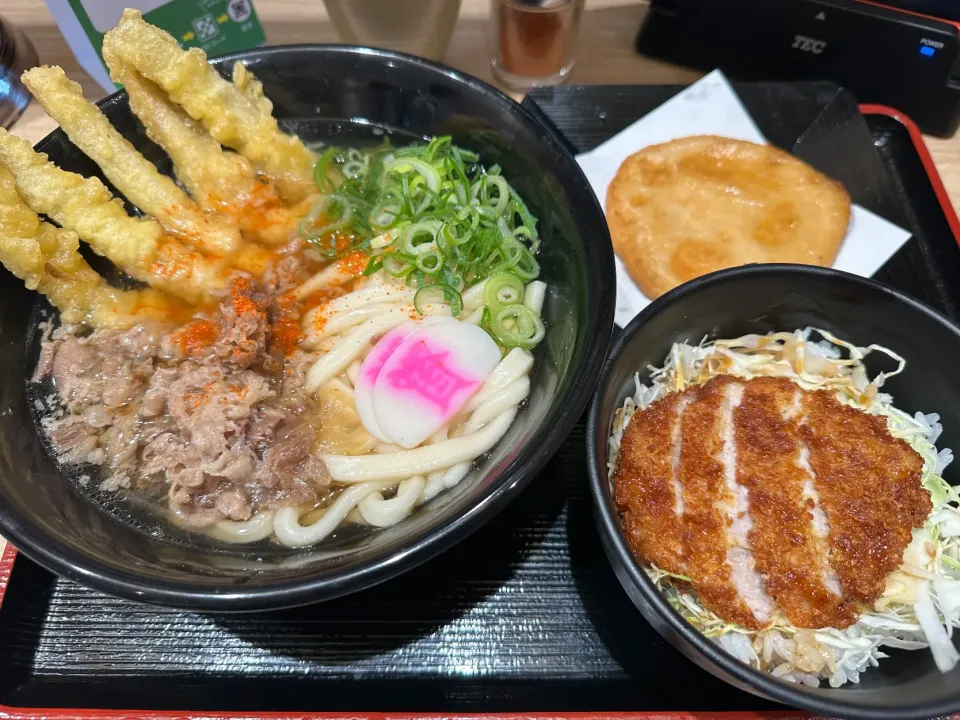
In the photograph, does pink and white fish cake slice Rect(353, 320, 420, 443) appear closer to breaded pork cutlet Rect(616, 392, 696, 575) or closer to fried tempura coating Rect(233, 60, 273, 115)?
breaded pork cutlet Rect(616, 392, 696, 575)

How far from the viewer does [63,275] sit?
5.05 feet

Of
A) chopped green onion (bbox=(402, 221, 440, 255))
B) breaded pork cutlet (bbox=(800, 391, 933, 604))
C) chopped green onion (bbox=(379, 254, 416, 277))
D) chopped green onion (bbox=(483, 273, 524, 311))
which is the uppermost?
chopped green onion (bbox=(402, 221, 440, 255))

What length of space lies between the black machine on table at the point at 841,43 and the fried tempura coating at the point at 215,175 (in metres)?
1.64

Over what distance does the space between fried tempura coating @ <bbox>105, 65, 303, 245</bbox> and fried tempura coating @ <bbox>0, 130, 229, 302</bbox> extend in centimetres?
14

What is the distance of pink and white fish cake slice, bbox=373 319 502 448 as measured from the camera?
1442mm

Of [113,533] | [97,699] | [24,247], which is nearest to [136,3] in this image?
[24,247]

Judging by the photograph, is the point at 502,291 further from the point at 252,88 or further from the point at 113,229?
the point at 113,229

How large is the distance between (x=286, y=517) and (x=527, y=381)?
62 centimetres

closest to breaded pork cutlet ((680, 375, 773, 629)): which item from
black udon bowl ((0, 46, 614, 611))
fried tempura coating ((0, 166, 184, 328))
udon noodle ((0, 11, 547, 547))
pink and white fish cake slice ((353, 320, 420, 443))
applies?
black udon bowl ((0, 46, 614, 611))

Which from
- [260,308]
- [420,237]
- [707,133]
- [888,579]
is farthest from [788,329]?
[260,308]

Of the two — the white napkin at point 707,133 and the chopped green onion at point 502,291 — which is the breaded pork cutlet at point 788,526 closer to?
the chopped green onion at point 502,291

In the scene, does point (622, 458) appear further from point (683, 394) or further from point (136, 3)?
point (136, 3)

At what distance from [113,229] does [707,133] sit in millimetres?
1812

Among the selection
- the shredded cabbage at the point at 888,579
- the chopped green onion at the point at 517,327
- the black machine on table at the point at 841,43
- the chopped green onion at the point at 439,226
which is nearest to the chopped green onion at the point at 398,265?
the chopped green onion at the point at 439,226
